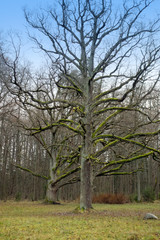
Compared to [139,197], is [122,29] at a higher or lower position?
higher

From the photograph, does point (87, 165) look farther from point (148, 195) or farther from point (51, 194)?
point (148, 195)

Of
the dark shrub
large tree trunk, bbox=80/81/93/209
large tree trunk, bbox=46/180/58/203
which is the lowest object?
the dark shrub

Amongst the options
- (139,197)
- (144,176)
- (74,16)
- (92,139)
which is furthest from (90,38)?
(144,176)

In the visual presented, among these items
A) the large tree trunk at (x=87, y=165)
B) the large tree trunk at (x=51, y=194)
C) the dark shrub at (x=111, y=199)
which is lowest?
the dark shrub at (x=111, y=199)

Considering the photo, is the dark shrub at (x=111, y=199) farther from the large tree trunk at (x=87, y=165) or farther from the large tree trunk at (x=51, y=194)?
the large tree trunk at (x=87, y=165)

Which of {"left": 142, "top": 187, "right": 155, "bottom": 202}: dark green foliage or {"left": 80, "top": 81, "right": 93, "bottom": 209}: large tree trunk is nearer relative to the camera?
{"left": 80, "top": 81, "right": 93, "bottom": 209}: large tree trunk

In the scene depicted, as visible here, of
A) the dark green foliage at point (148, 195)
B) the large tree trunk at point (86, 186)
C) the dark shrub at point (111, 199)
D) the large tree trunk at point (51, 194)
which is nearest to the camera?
the large tree trunk at point (86, 186)

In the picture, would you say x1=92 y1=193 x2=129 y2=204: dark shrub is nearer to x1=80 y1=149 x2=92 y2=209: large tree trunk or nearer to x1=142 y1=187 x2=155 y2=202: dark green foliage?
x1=142 y1=187 x2=155 y2=202: dark green foliage

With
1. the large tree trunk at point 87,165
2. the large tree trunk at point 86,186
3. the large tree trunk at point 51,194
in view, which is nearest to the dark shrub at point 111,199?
the large tree trunk at point 51,194

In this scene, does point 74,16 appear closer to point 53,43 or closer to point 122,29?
point 53,43

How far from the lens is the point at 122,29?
14922mm

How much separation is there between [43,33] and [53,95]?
770cm

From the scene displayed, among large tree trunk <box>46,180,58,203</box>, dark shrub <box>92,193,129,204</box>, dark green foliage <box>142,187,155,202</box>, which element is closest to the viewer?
large tree trunk <box>46,180,58,203</box>

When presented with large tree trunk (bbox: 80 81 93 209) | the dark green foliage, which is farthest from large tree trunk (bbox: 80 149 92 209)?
the dark green foliage
